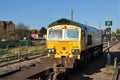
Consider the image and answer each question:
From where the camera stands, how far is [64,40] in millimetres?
18203

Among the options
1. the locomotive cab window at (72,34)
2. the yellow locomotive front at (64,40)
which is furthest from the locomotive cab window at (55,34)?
the locomotive cab window at (72,34)

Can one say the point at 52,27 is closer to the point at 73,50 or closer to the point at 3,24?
the point at 73,50

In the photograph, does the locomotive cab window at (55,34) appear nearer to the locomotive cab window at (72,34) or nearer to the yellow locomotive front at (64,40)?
the yellow locomotive front at (64,40)

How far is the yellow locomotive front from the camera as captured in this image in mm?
17969

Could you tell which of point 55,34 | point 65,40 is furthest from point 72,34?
point 55,34

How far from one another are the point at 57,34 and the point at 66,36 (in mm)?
578

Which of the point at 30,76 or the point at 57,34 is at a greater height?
the point at 57,34

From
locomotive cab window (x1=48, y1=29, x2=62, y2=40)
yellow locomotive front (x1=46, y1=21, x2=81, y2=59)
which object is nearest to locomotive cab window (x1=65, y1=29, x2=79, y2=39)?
yellow locomotive front (x1=46, y1=21, x2=81, y2=59)

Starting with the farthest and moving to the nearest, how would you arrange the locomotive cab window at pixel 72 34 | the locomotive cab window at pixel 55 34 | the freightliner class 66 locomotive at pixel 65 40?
the locomotive cab window at pixel 55 34 → the locomotive cab window at pixel 72 34 → the freightliner class 66 locomotive at pixel 65 40

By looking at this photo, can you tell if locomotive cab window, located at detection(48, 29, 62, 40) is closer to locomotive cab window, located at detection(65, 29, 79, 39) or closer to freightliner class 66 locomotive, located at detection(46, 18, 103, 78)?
freightliner class 66 locomotive, located at detection(46, 18, 103, 78)

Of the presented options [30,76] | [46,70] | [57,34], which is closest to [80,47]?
[57,34]

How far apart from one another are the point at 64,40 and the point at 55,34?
30.2 inches

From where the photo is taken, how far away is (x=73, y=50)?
1791 centimetres

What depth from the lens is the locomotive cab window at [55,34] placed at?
60.7 feet
